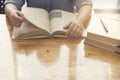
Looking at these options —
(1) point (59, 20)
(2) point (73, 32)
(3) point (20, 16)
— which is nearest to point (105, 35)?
(2) point (73, 32)

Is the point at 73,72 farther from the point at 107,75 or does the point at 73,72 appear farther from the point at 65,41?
the point at 65,41

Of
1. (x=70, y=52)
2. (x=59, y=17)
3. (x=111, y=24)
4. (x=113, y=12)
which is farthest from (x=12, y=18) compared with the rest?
(x=113, y=12)

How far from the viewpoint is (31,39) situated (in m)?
1.11

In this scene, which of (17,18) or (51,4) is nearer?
(17,18)

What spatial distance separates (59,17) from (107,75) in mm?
477

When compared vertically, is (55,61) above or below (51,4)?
below

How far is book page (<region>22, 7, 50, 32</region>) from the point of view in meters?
1.10

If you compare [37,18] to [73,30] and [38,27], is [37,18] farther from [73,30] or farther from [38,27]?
[73,30]

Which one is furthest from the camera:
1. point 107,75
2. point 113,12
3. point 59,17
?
point 113,12

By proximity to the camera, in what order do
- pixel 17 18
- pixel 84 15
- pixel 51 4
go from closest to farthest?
pixel 17 18 < pixel 84 15 < pixel 51 4

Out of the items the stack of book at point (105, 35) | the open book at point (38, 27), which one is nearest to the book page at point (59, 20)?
the open book at point (38, 27)

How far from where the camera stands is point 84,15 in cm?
129

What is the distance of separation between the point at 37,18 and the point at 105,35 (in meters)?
0.33

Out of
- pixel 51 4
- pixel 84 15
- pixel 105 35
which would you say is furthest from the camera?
pixel 51 4
